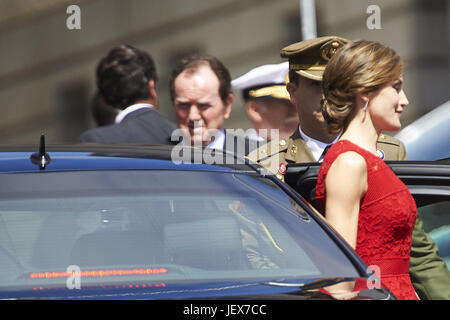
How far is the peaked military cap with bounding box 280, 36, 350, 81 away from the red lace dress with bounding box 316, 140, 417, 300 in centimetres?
101

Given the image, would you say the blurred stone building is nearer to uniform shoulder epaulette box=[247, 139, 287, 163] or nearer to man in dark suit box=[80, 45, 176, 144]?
man in dark suit box=[80, 45, 176, 144]

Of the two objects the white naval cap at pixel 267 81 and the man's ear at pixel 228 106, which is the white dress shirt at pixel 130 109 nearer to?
the man's ear at pixel 228 106

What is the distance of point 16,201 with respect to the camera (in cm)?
269

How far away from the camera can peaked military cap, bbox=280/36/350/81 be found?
4.10m

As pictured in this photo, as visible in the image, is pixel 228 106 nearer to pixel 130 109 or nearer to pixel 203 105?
pixel 203 105

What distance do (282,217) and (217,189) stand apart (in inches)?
8.6

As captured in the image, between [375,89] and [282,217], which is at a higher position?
[375,89]

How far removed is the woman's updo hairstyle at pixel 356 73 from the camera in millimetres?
3137

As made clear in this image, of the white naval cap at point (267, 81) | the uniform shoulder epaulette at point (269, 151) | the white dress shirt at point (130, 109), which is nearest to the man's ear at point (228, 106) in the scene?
the white naval cap at point (267, 81)

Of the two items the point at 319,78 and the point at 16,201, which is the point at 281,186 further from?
the point at 319,78

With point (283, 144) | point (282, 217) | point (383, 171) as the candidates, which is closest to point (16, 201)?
point (282, 217)

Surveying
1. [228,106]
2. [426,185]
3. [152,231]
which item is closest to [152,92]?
[228,106]

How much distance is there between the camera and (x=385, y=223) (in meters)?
3.06

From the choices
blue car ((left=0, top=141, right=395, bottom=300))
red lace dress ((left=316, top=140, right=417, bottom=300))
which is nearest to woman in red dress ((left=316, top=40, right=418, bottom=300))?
red lace dress ((left=316, top=140, right=417, bottom=300))
